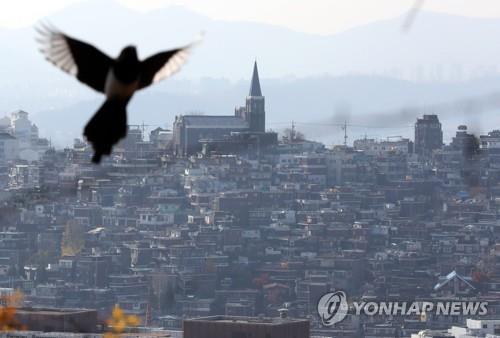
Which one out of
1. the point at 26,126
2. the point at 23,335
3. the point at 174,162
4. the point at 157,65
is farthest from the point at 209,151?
the point at 157,65

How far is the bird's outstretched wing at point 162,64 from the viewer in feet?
8.65

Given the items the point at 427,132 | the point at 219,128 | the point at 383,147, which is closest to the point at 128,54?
the point at 219,128

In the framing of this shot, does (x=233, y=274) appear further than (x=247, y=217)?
No

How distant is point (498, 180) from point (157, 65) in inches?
2593

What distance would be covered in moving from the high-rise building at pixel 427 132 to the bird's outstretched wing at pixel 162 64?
7439cm

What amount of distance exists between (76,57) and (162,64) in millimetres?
106

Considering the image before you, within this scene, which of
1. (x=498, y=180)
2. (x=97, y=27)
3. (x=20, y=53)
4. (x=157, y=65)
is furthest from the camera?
(x=20, y=53)

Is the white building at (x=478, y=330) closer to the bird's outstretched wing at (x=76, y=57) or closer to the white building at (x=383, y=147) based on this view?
the white building at (x=383, y=147)

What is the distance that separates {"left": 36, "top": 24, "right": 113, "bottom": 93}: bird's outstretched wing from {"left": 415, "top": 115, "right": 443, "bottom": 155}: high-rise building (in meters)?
74.4

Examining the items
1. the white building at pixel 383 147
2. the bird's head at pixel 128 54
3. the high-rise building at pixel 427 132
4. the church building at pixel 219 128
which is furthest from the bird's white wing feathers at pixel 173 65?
the high-rise building at pixel 427 132

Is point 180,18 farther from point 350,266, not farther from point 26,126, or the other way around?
point 350,266

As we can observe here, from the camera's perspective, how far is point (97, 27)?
83500 mm

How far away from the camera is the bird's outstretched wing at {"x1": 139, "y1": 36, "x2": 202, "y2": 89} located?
2.64m

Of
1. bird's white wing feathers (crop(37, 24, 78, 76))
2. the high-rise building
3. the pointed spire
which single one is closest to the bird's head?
bird's white wing feathers (crop(37, 24, 78, 76))
